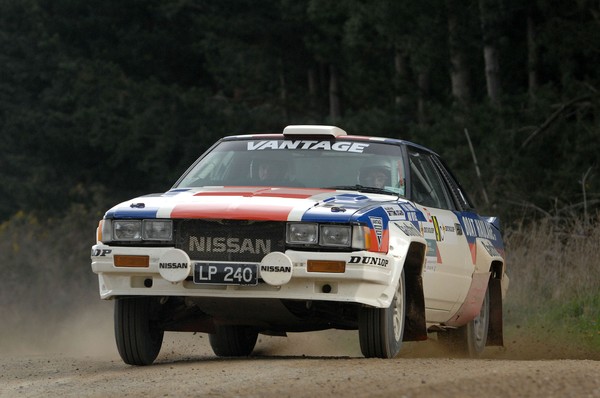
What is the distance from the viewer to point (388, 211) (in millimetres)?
9109

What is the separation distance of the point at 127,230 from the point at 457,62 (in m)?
22.1

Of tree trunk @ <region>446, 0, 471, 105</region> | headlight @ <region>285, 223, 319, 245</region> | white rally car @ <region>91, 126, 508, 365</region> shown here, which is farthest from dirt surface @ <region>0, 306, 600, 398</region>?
tree trunk @ <region>446, 0, 471, 105</region>

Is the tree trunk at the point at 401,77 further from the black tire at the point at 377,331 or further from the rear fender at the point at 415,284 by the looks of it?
the black tire at the point at 377,331

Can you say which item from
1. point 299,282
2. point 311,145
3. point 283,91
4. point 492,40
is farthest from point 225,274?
point 283,91

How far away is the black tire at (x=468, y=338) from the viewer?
37.8ft

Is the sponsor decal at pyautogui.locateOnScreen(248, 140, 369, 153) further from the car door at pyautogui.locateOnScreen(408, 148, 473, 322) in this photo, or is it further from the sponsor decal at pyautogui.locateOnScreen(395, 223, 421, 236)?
the sponsor decal at pyautogui.locateOnScreen(395, 223, 421, 236)

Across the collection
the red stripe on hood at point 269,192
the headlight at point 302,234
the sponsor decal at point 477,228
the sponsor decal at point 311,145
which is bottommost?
the sponsor decal at point 477,228

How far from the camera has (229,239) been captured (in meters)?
8.81

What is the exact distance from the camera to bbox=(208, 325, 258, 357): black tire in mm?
11258

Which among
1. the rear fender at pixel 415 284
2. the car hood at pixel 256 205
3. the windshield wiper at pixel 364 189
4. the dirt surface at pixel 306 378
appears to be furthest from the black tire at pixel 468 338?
the car hood at pixel 256 205

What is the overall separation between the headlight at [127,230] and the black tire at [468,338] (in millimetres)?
3506

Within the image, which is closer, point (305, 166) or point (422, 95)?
point (305, 166)

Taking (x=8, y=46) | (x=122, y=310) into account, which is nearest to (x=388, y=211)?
(x=122, y=310)

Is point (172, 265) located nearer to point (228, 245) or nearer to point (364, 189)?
point (228, 245)
